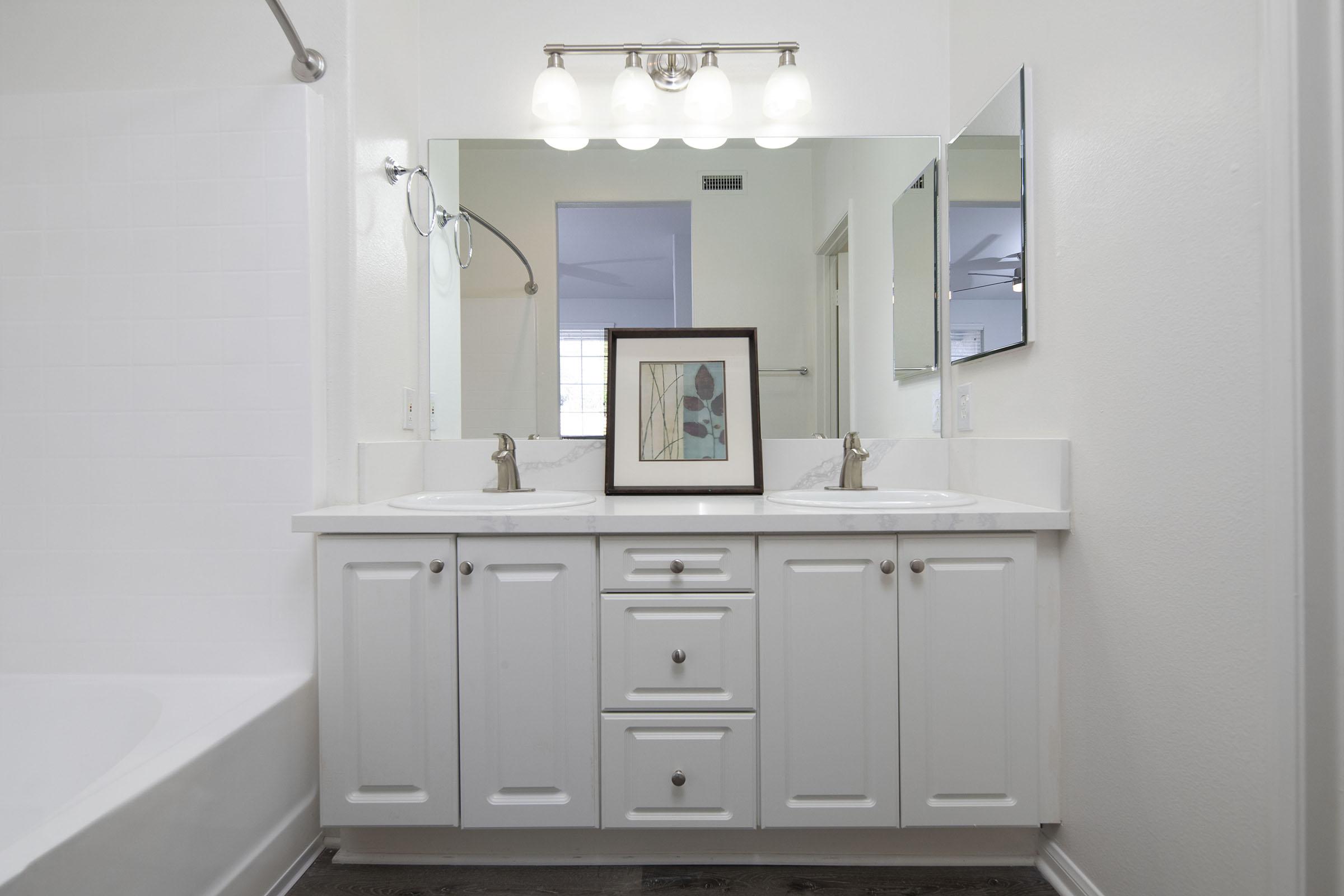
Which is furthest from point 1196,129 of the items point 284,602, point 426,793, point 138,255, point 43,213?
point 43,213

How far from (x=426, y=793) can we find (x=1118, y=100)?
182cm

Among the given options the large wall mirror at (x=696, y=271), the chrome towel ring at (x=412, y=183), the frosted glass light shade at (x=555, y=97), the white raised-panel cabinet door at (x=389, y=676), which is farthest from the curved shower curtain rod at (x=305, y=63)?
the white raised-panel cabinet door at (x=389, y=676)

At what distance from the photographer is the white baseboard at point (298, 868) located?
1.35 metres

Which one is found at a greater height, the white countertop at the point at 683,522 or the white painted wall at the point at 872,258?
the white painted wall at the point at 872,258

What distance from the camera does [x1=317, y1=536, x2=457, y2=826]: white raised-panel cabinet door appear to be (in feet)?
4.42

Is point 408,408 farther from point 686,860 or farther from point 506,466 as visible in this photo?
point 686,860

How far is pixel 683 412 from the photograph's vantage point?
5.99 ft

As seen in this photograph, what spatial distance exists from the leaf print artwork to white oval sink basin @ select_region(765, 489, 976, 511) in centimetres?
23

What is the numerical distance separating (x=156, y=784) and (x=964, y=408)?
1.84 m

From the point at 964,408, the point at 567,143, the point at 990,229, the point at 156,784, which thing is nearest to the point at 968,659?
the point at 964,408

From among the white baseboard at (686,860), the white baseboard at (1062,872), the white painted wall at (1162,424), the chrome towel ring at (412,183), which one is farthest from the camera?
the chrome towel ring at (412,183)

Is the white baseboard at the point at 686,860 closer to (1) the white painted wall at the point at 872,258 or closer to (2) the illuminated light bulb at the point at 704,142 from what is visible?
(1) the white painted wall at the point at 872,258

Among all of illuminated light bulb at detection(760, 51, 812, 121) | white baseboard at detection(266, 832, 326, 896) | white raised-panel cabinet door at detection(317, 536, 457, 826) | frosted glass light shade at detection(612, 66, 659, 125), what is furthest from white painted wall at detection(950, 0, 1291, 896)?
white baseboard at detection(266, 832, 326, 896)

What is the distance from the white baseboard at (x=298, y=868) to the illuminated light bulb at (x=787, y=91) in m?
2.07
